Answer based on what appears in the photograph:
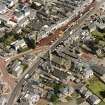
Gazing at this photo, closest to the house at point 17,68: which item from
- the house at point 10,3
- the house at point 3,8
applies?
the house at point 3,8

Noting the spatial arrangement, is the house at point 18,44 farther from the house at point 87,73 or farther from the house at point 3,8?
the house at point 87,73

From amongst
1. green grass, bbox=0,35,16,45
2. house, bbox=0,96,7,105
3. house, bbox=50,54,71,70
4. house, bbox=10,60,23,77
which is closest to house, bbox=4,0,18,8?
green grass, bbox=0,35,16,45


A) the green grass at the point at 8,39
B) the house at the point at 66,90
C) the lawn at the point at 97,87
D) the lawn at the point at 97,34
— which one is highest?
the house at the point at 66,90

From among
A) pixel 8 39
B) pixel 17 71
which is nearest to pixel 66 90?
pixel 17 71

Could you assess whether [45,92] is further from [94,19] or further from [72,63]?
[94,19]

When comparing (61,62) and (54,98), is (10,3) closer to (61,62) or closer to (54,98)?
(61,62)

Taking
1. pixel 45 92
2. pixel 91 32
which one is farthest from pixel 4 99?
pixel 91 32
